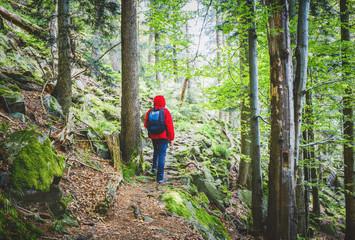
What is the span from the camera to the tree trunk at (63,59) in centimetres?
615

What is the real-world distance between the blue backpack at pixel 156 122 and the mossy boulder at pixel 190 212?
5.73ft

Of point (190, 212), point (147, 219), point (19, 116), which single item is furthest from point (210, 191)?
point (19, 116)

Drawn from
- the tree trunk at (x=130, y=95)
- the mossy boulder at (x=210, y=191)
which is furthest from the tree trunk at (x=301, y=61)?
the tree trunk at (x=130, y=95)

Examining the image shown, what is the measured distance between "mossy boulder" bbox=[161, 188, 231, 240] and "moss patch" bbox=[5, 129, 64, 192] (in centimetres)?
240

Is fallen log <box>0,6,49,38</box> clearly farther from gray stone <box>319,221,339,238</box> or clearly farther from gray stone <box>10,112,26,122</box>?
gray stone <box>319,221,339,238</box>

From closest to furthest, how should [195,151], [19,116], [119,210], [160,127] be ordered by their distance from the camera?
[119,210] < [19,116] < [160,127] < [195,151]

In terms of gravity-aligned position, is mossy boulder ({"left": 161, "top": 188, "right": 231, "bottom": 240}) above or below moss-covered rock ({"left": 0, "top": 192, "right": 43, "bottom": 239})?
below

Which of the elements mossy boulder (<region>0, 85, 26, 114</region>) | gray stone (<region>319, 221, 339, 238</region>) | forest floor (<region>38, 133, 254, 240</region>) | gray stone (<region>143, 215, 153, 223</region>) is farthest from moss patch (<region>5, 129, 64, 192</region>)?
gray stone (<region>319, 221, 339, 238</region>)

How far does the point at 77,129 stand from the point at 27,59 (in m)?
4.97

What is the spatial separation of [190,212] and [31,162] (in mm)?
3316

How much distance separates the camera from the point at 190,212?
4262 millimetres

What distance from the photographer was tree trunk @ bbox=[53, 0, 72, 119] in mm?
6148

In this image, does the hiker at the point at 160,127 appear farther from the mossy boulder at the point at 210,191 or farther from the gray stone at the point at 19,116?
the gray stone at the point at 19,116

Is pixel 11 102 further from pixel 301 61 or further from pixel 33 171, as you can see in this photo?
pixel 301 61
